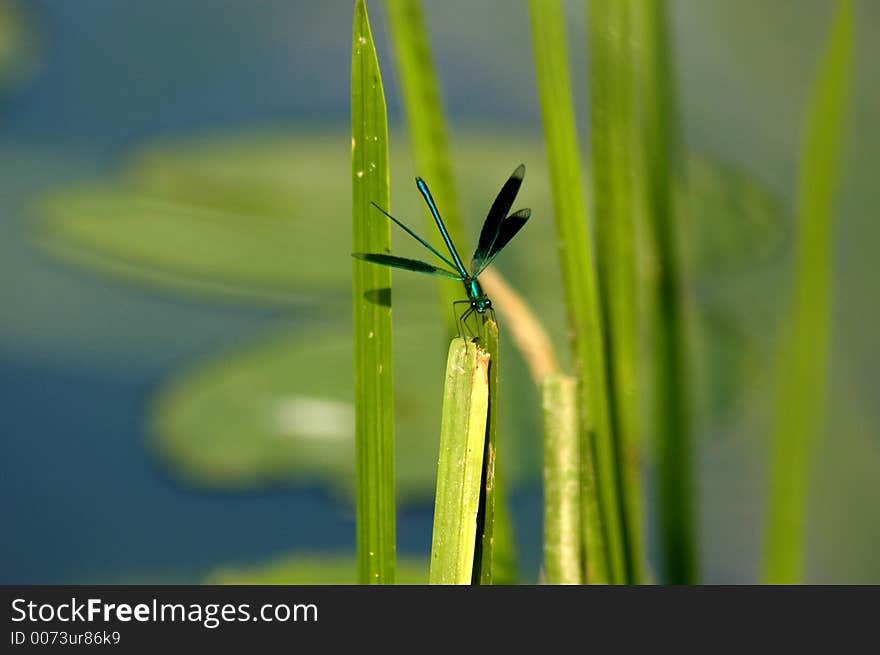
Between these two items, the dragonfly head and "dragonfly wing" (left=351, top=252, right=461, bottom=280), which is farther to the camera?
the dragonfly head

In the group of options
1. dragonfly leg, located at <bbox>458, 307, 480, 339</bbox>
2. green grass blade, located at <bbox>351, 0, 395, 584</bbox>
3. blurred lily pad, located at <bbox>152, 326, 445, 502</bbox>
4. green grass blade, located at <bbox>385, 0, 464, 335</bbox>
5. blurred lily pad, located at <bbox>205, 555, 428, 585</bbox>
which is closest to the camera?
green grass blade, located at <bbox>351, 0, 395, 584</bbox>

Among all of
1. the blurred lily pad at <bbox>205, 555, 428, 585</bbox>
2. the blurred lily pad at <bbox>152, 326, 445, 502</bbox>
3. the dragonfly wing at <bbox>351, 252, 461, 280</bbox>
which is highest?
the blurred lily pad at <bbox>152, 326, 445, 502</bbox>

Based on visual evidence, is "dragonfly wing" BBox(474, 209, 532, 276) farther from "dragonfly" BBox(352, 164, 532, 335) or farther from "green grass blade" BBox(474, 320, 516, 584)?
"green grass blade" BBox(474, 320, 516, 584)

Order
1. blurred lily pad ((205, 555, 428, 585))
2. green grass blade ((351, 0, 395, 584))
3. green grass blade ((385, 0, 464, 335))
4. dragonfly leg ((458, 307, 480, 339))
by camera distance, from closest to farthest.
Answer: green grass blade ((351, 0, 395, 584)) < green grass blade ((385, 0, 464, 335)) < dragonfly leg ((458, 307, 480, 339)) < blurred lily pad ((205, 555, 428, 585))

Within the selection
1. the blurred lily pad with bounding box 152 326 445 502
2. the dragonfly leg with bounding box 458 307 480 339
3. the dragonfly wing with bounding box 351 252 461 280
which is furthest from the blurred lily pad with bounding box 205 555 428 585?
the dragonfly wing with bounding box 351 252 461 280
